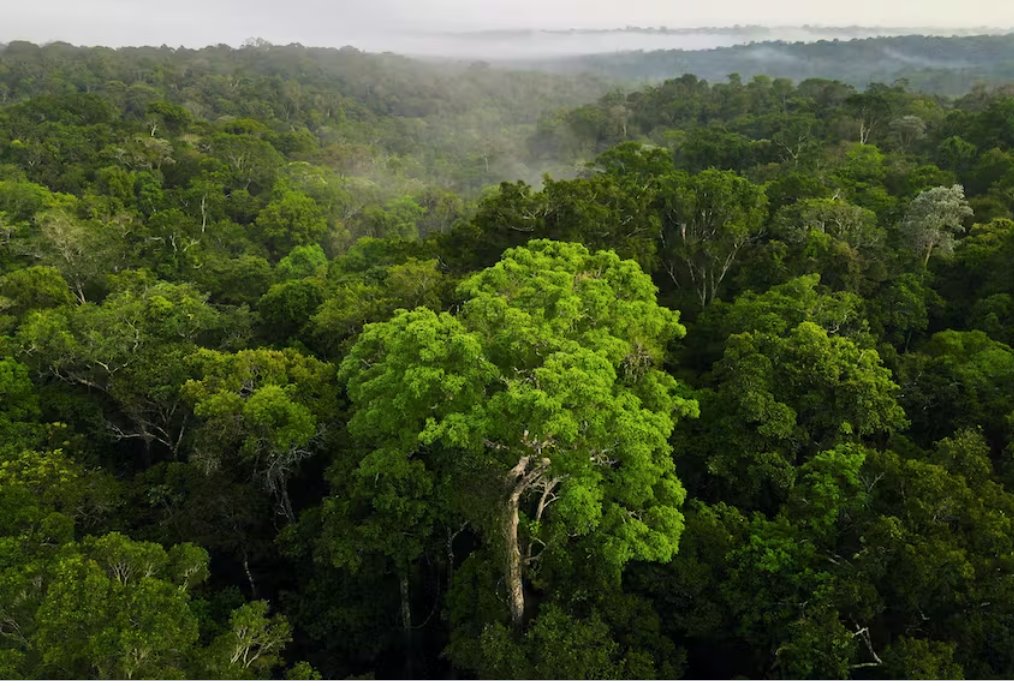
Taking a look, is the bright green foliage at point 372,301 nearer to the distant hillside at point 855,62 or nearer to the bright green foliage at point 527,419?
the bright green foliage at point 527,419

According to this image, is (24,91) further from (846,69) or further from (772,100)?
(846,69)

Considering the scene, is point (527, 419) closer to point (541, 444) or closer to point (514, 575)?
point (541, 444)

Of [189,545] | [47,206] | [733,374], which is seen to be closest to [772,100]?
[733,374]

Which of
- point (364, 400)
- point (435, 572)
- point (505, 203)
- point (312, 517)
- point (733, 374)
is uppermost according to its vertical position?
point (505, 203)

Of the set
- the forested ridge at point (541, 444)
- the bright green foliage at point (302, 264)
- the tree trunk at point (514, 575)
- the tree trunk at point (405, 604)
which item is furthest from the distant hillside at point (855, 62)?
the tree trunk at point (405, 604)

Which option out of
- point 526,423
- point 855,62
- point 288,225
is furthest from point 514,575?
point 855,62
